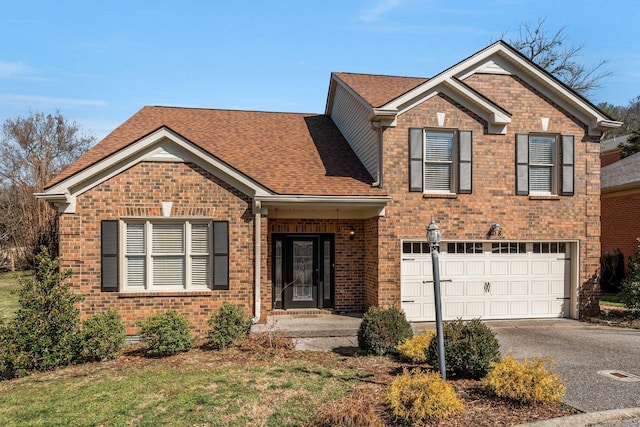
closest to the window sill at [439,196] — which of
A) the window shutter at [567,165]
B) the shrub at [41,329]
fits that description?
the window shutter at [567,165]

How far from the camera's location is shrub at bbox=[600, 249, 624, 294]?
58.3 feet

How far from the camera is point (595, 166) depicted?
1265 centimetres

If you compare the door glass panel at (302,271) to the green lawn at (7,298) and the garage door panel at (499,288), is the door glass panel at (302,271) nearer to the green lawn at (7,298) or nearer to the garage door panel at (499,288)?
the garage door panel at (499,288)

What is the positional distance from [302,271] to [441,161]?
4893mm

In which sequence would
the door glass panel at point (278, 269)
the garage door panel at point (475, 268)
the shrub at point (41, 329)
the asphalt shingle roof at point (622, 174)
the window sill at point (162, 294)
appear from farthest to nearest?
the asphalt shingle roof at point (622, 174) → the door glass panel at point (278, 269) → the garage door panel at point (475, 268) → the window sill at point (162, 294) → the shrub at point (41, 329)

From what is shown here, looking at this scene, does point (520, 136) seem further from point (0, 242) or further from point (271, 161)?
point (0, 242)

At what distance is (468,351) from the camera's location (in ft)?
22.1

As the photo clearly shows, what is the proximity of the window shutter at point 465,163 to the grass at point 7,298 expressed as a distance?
10221 mm

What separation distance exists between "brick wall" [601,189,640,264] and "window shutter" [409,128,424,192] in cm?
1101

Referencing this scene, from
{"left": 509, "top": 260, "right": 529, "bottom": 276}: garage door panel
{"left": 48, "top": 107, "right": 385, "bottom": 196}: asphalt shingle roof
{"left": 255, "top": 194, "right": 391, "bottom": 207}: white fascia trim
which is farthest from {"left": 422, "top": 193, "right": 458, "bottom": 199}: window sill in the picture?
{"left": 509, "top": 260, "right": 529, "bottom": 276}: garage door panel

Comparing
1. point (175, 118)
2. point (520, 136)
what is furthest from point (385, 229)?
point (175, 118)

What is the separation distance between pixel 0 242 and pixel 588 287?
98.1ft

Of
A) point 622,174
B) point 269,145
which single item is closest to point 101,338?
point 269,145

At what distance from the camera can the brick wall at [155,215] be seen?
9977mm
